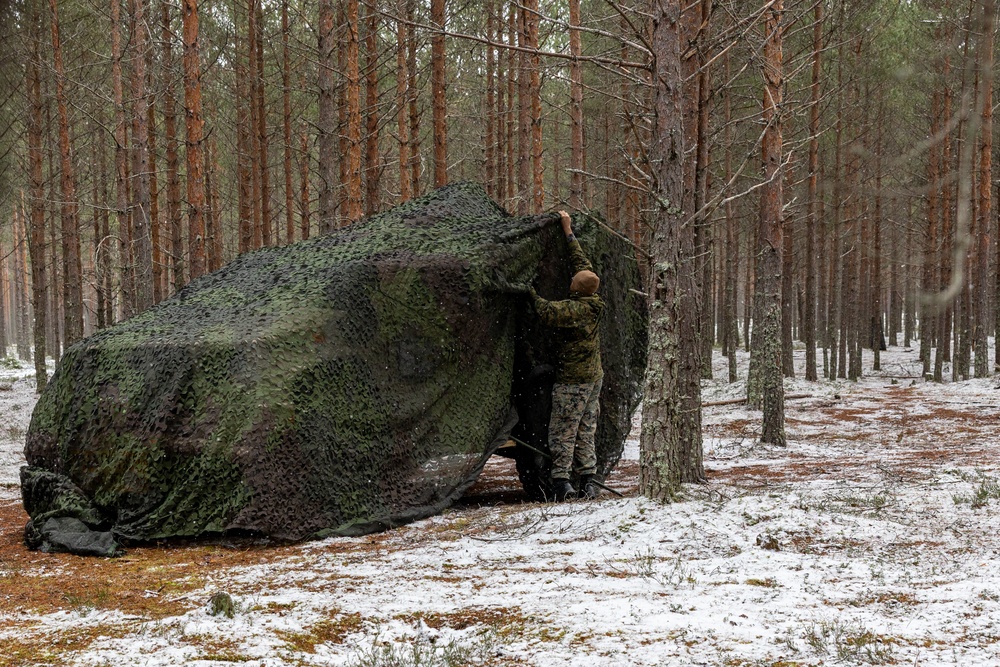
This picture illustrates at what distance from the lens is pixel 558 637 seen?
10.9 ft

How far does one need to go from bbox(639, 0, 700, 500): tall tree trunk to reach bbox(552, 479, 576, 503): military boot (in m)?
1.13

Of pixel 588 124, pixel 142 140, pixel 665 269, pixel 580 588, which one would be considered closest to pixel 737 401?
pixel 665 269

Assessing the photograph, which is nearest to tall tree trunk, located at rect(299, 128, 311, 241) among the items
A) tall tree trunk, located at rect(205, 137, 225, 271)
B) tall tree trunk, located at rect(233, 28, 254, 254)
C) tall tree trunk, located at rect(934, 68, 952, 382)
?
tall tree trunk, located at rect(233, 28, 254, 254)

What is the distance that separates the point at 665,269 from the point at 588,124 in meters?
19.6

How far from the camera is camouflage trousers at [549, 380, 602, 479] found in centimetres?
678

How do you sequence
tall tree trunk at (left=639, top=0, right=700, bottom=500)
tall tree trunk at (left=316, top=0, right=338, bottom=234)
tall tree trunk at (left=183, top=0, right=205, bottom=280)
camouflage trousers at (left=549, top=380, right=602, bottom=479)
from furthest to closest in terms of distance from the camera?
tall tree trunk at (left=316, top=0, right=338, bottom=234)
tall tree trunk at (left=183, top=0, right=205, bottom=280)
camouflage trousers at (left=549, top=380, right=602, bottom=479)
tall tree trunk at (left=639, top=0, right=700, bottom=500)

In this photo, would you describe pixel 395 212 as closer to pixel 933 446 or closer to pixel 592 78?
pixel 933 446

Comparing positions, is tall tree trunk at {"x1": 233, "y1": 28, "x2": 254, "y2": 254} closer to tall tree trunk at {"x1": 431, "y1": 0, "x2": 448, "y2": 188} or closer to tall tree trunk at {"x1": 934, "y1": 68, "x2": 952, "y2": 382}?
tall tree trunk at {"x1": 431, "y1": 0, "x2": 448, "y2": 188}

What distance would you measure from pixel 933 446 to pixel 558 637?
8.14 m

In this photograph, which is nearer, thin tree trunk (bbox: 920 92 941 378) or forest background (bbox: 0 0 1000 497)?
forest background (bbox: 0 0 1000 497)

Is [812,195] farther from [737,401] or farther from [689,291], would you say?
[689,291]

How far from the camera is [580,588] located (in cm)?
404

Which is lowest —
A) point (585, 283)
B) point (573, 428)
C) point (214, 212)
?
point (573, 428)

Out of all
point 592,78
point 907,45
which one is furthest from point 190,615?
point 907,45
